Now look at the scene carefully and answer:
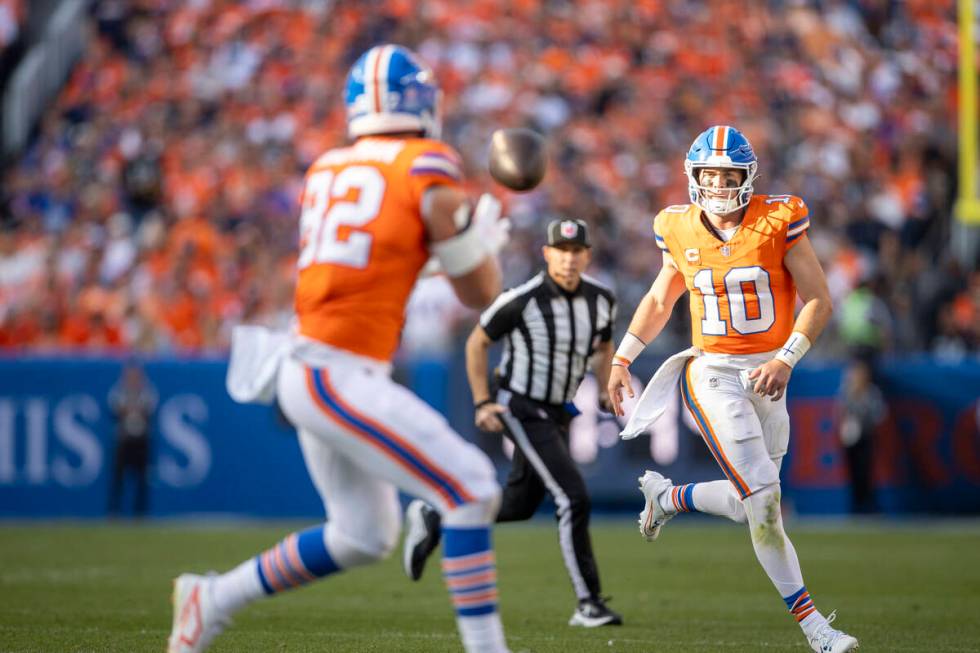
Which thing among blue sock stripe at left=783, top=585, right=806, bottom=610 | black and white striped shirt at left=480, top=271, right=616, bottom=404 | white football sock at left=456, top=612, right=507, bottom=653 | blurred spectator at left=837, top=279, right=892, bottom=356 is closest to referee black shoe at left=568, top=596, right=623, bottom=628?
black and white striped shirt at left=480, top=271, right=616, bottom=404

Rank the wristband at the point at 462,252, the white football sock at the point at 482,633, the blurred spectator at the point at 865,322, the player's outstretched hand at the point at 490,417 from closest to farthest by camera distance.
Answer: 1. the white football sock at the point at 482,633
2. the wristband at the point at 462,252
3. the player's outstretched hand at the point at 490,417
4. the blurred spectator at the point at 865,322

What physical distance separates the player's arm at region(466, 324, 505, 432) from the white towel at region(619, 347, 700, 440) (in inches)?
50.1

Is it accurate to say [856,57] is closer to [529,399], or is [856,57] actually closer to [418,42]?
[418,42]

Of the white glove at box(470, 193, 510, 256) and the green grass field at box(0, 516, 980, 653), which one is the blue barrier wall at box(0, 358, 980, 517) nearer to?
the green grass field at box(0, 516, 980, 653)

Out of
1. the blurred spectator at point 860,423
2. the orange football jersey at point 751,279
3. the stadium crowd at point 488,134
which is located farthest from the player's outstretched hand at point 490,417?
the stadium crowd at point 488,134

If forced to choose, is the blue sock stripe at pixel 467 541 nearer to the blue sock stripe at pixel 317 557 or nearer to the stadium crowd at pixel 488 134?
the blue sock stripe at pixel 317 557

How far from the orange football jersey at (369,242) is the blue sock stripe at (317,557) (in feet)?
1.93

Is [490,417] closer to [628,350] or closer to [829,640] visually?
[628,350]

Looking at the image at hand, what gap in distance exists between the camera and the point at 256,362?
467 cm

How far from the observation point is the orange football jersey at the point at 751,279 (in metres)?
6.09

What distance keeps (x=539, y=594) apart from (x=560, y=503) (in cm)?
122

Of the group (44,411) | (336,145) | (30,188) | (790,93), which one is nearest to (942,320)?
(790,93)

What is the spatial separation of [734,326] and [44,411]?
9548 mm

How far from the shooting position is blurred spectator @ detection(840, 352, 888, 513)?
13.3 m
